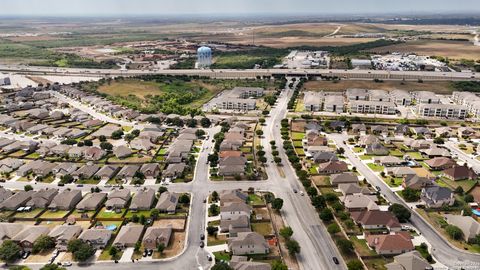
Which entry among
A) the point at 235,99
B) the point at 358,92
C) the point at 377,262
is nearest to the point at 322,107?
the point at 358,92

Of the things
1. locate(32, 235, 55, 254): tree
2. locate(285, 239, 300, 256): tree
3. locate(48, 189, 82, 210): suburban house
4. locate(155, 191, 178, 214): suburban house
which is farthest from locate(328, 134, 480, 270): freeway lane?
locate(48, 189, 82, 210): suburban house

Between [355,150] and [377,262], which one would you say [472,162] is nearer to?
[355,150]

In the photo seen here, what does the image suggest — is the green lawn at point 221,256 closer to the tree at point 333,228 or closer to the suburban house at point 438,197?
the tree at point 333,228

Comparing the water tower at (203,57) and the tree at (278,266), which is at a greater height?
the water tower at (203,57)

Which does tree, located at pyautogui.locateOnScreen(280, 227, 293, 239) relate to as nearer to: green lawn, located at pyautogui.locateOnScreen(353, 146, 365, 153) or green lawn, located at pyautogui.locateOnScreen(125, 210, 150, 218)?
green lawn, located at pyautogui.locateOnScreen(125, 210, 150, 218)

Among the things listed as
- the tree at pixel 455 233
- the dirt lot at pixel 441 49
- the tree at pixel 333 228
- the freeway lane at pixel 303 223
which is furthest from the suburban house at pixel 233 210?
the dirt lot at pixel 441 49

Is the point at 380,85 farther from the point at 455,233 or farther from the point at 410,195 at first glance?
the point at 455,233

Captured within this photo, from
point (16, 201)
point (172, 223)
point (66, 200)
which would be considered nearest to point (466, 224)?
point (172, 223)
